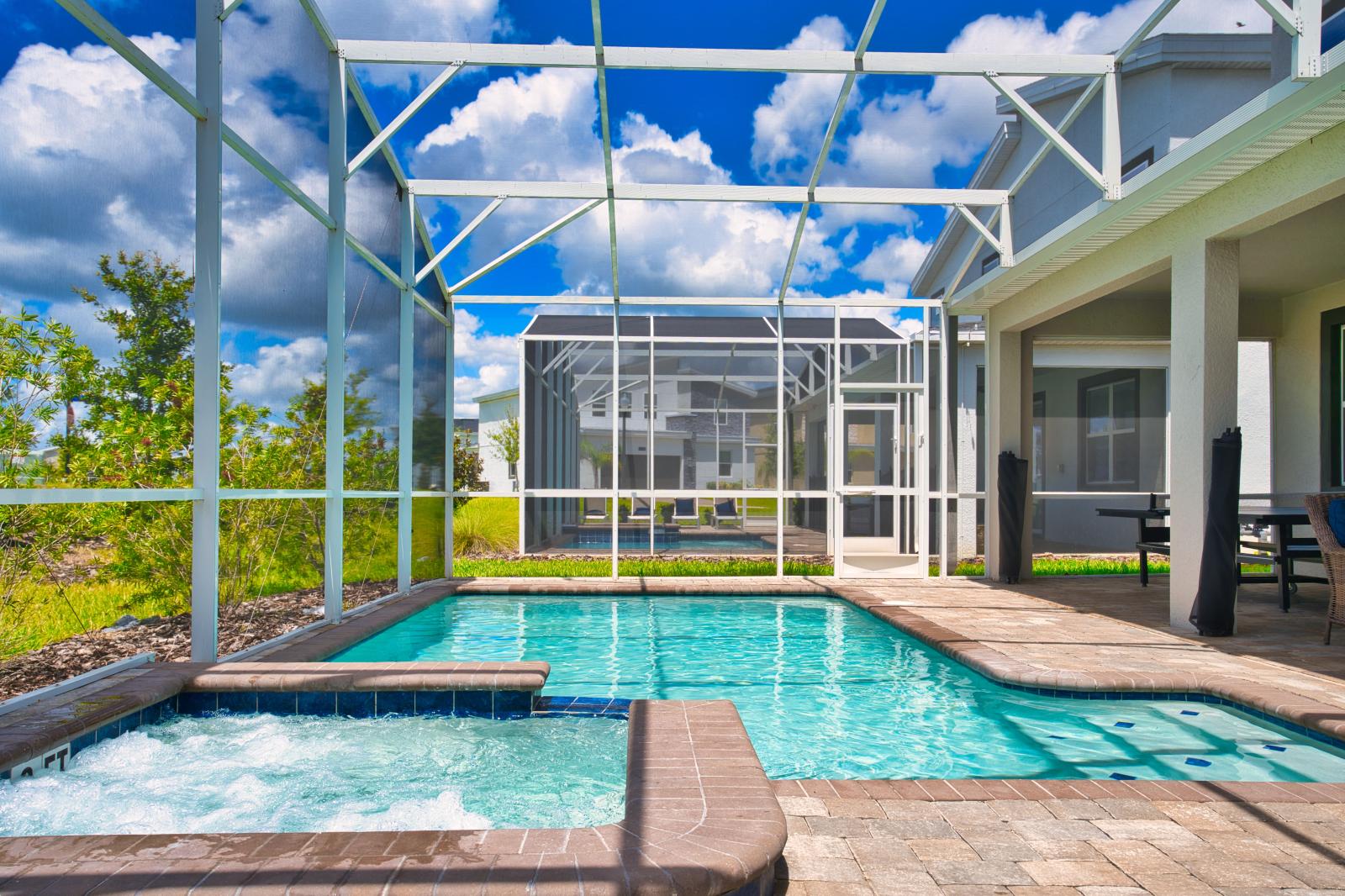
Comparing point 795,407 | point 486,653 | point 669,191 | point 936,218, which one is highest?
point 936,218

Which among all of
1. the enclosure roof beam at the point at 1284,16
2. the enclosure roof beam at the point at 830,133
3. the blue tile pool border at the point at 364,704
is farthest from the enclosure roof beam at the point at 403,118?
the enclosure roof beam at the point at 1284,16

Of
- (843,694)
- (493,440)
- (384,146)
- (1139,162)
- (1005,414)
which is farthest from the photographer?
(493,440)

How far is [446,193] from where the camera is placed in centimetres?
851

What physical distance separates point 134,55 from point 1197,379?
6.64 meters

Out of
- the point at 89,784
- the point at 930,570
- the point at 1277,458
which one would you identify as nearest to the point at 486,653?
the point at 89,784

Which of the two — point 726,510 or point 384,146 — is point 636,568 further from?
point 384,146

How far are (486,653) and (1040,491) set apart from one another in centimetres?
798

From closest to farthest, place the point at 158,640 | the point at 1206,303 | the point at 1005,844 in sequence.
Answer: the point at 1005,844 < the point at 158,640 < the point at 1206,303

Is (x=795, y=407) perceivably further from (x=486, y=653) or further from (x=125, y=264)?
(x=125, y=264)

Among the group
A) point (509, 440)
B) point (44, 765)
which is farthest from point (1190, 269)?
point (509, 440)

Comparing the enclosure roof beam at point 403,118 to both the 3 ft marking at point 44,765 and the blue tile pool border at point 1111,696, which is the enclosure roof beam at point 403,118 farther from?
the 3 ft marking at point 44,765

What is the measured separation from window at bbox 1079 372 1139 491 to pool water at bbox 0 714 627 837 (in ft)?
31.0

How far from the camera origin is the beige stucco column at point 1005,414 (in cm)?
994

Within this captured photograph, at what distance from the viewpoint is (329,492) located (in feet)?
21.5
